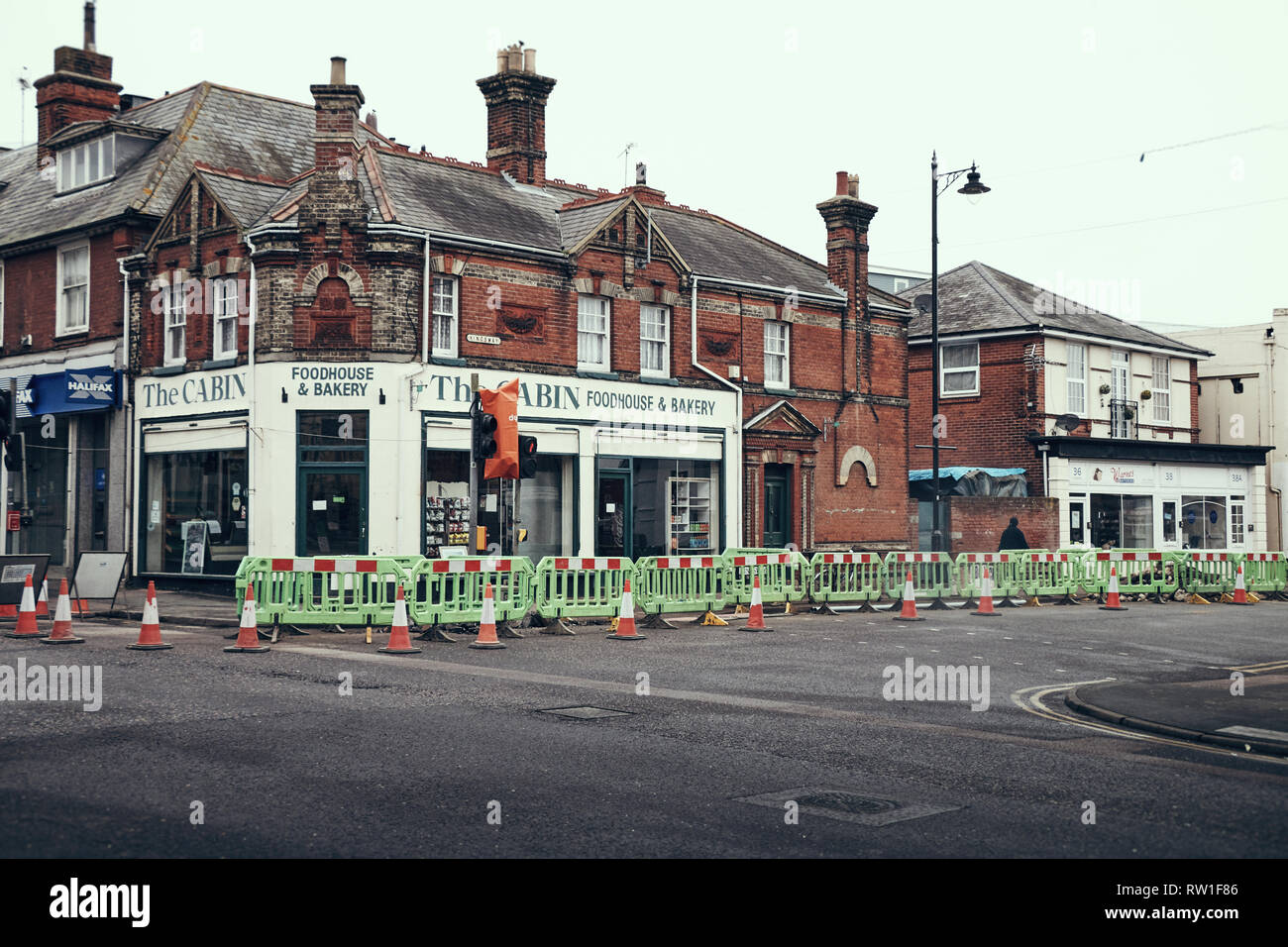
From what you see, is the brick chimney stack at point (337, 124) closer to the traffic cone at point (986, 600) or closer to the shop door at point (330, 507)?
the shop door at point (330, 507)

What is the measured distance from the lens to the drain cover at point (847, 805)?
6926 millimetres

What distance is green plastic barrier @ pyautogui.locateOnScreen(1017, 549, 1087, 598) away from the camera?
84.7 ft

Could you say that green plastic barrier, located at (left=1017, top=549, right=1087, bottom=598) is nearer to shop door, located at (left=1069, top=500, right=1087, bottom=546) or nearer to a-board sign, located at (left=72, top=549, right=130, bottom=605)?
shop door, located at (left=1069, top=500, right=1087, bottom=546)

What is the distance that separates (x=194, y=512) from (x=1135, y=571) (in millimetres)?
20208

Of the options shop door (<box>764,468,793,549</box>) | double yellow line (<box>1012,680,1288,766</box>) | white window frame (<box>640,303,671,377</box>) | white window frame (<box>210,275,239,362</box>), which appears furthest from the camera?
shop door (<box>764,468,793,549</box>)

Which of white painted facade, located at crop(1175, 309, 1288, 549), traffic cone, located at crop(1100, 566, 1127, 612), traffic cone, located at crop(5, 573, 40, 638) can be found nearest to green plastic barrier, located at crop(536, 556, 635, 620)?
traffic cone, located at crop(5, 573, 40, 638)

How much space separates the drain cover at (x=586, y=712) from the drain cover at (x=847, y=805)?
297cm

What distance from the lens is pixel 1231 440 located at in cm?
4325

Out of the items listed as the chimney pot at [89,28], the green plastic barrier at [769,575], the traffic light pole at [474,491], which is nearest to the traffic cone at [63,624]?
the traffic light pole at [474,491]

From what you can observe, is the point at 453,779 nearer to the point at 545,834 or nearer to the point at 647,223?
the point at 545,834

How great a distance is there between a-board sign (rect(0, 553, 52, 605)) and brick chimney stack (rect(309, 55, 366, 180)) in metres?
9.11

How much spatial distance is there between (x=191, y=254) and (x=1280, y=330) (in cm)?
3580

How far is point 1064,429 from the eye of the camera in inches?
1416

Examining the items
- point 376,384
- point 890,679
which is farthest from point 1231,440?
point 890,679
